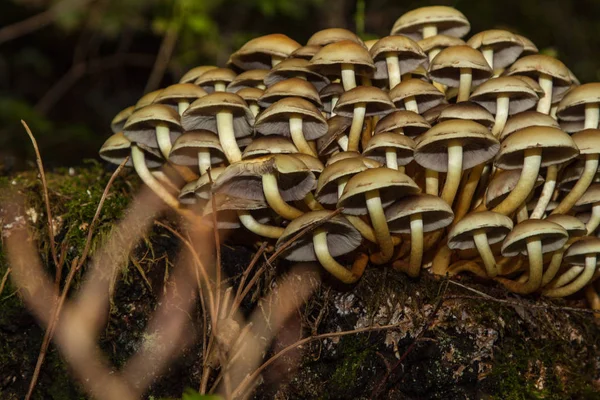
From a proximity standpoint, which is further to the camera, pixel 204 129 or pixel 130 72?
pixel 130 72

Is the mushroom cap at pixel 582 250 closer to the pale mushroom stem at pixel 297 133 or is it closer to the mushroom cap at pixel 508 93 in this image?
the mushroom cap at pixel 508 93

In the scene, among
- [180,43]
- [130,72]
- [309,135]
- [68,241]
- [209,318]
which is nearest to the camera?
[209,318]

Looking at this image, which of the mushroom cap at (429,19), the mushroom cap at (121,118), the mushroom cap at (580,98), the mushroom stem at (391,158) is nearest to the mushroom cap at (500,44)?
the mushroom cap at (429,19)

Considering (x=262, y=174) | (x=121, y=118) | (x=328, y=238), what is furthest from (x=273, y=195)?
(x=121, y=118)

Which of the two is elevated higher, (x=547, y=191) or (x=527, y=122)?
(x=527, y=122)

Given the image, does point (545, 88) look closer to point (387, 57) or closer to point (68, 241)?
point (387, 57)

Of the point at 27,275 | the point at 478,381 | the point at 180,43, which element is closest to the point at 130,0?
the point at 180,43

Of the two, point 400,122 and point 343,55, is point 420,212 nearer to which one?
point 400,122
